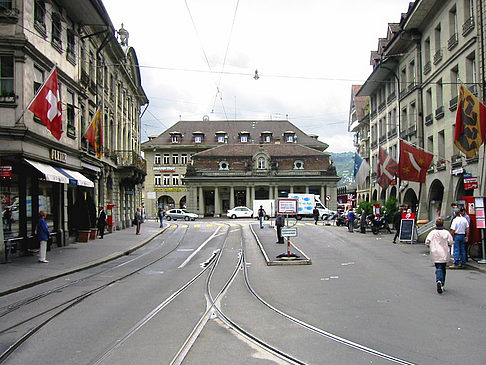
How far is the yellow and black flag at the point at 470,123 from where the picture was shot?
16.4 meters

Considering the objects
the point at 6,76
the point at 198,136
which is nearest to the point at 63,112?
the point at 6,76

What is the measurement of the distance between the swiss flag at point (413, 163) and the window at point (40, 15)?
58.7 feet

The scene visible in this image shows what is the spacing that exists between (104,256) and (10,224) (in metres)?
3.82

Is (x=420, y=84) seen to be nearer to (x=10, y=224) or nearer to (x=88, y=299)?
(x=10, y=224)

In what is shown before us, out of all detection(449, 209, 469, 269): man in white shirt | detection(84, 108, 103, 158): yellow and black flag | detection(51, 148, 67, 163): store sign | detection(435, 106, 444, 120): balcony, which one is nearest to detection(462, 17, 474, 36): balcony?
detection(435, 106, 444, 120): balcony

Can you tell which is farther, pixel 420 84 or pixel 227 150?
pixel 227 150

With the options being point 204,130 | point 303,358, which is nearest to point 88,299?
point 303,358

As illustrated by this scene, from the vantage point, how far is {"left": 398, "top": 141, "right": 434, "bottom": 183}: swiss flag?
2494 centimetres

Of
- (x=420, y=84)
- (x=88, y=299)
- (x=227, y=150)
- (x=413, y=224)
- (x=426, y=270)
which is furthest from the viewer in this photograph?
(x=227, y=150)

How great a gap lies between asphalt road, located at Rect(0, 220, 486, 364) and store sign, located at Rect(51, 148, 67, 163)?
24.8 feet

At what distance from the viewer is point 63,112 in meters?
24.2

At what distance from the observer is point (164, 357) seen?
21.0ft

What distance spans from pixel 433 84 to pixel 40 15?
2271 cm

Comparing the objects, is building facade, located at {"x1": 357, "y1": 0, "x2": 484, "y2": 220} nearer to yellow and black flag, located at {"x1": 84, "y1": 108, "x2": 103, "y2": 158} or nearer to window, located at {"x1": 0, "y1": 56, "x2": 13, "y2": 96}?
yellow and black flag, located at {"x1": 84, "y1": 108, "x2": 103, "y2": 158}
